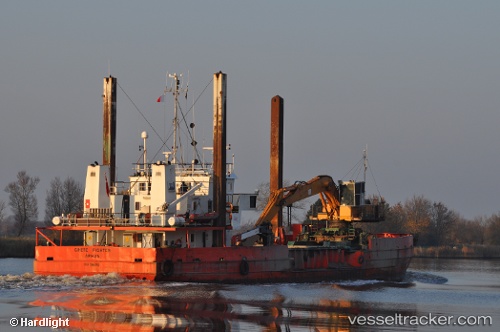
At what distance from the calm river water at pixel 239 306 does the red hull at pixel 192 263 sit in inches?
26.7

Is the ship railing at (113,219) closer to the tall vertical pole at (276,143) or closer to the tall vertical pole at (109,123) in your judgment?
the tall vertical pole at (109,123)

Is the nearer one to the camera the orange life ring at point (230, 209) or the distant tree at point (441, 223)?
the orange life ring at point (230, 209)

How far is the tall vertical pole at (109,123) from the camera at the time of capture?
4884cm

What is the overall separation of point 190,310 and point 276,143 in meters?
22.8

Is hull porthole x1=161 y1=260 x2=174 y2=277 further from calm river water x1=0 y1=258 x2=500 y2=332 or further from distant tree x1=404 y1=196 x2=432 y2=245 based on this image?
distant tree x1=404 y1=196 x2=432 y2=245

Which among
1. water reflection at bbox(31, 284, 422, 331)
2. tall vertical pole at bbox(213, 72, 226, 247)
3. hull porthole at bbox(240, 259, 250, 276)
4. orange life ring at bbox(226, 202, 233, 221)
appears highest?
tall vertical pole at bbox(213, 72, 226, 247)

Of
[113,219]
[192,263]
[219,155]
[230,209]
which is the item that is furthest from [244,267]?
[113,219]

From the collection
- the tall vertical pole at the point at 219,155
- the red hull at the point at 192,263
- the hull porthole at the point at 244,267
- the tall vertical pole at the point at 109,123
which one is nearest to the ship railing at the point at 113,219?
the red hull at the point at 192,263

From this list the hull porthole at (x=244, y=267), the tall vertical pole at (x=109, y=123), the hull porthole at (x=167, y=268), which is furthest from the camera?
the tall vertical pole at (x=109, y=123)

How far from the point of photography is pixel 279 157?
55938 mm

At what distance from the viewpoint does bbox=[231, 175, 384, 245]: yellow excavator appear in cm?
5275

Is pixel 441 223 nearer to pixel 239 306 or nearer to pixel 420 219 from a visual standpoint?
pixel 420 219

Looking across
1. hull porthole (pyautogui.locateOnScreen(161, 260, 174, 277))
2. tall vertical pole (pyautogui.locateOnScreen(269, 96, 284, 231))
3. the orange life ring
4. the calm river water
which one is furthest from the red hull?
tall vertical pole (pyautogui.locateOnScreen(269, 96, 284, 231))

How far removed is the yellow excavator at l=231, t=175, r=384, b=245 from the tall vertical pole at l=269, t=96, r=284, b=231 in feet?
7.42
